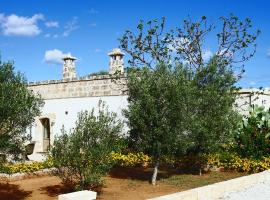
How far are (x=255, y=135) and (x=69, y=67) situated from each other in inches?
464

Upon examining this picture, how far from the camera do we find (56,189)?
12.5 metres

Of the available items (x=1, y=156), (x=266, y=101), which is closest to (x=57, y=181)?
(x=1, y=156)

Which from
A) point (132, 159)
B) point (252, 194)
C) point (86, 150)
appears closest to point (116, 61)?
point (132, 159)

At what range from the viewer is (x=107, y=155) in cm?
1134

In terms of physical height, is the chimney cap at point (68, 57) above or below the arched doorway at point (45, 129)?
above

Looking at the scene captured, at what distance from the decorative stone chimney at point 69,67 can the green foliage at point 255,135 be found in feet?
35.4

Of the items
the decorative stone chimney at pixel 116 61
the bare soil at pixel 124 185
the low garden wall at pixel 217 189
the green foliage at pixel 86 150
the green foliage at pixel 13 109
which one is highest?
the decorative stone chimney at pixel 116 61

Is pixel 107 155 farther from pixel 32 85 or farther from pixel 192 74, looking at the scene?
pixel 32 85

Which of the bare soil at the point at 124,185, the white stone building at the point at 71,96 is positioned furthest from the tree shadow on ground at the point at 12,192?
the white stone building at the point at 71,96

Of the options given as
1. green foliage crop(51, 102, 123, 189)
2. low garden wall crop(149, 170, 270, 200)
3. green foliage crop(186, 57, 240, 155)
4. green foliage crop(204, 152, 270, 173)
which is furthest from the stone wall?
low garden wall crop(149, 170, 270, 200)

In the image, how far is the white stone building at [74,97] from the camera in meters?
19.7

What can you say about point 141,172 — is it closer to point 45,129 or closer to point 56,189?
point 56,189

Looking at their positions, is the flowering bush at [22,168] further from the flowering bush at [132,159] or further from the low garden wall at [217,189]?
the low garden wall at [217,189]

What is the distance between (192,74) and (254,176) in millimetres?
4976
